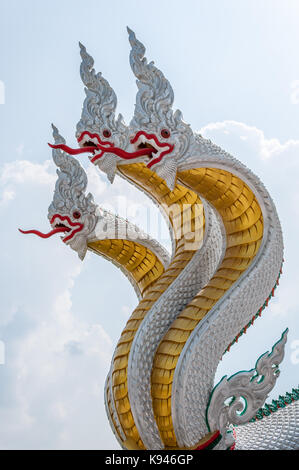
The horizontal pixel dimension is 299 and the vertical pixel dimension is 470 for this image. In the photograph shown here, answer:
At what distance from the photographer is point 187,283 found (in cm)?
807

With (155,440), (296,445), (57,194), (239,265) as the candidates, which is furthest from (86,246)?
(296,445)

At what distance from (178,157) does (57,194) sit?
2202 millimetres

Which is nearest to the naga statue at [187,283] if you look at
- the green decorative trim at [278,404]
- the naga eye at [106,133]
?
the naga eye at [106,133]

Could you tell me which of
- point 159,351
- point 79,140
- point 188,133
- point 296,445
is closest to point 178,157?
point 188,133

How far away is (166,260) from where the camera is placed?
9516 millimetres

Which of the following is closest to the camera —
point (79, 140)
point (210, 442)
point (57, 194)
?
point (210, 442)

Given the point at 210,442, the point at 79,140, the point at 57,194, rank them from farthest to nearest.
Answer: the point at 57,194 → the point at 79,140 → the point at 210,442

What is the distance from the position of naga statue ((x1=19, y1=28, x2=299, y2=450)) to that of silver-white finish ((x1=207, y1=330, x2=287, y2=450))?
11 millimetres

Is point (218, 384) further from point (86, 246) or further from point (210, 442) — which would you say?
point (86, 246)

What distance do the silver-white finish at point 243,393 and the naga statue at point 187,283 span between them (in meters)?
0.01

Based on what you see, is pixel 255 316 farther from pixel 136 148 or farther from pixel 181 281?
pixel 136 148

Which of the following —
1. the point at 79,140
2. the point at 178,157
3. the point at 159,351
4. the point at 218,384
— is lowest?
the point at 218,384

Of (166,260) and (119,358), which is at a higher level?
(166,260)

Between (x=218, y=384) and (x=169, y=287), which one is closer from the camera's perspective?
(x=218, y=384)
